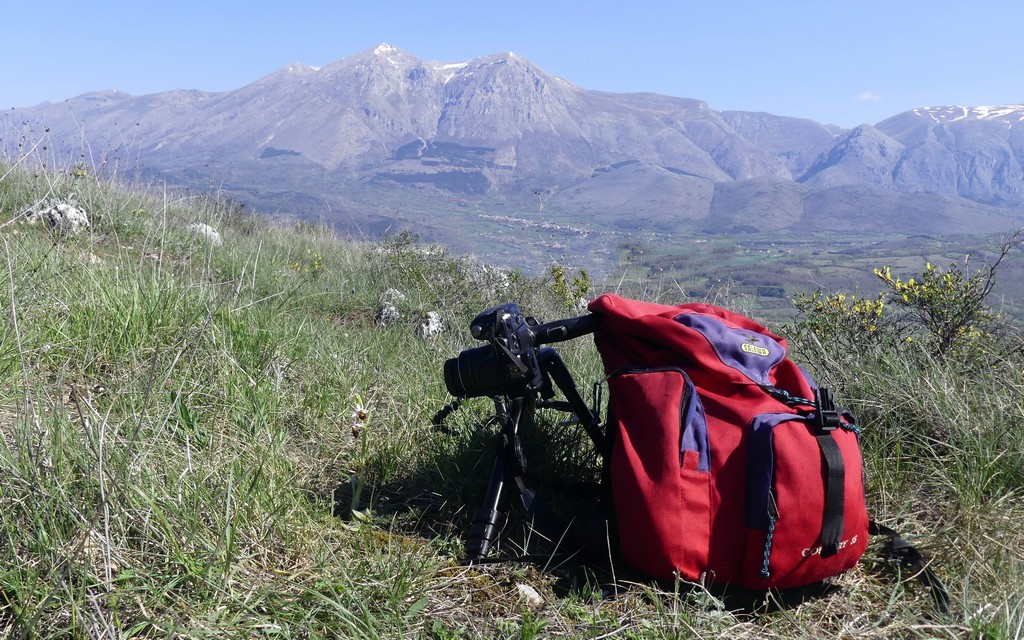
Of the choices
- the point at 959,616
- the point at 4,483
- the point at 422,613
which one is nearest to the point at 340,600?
the point at 422,613

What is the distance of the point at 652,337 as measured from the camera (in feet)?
6.56

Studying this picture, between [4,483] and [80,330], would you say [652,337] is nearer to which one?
[4,483]

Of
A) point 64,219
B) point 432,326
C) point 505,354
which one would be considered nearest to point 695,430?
point 505,354

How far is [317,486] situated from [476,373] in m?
0.89

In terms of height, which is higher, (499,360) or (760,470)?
(499,360)

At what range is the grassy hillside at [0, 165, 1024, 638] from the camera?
1591mm

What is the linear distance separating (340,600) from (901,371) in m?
2.83

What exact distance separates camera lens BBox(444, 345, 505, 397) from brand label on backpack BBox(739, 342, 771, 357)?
0.75m

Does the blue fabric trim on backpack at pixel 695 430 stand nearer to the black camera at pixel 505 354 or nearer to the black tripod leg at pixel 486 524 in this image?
the black camera at pixel 505 354

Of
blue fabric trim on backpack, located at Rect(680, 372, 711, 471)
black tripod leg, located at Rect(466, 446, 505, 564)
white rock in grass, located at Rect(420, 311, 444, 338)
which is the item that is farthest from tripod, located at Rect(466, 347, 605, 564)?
white rock in grass, located at Rect(420, 311, 444, 338)

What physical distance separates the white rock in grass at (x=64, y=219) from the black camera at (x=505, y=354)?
3.48 m

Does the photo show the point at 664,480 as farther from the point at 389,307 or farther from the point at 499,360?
the point at 389,307

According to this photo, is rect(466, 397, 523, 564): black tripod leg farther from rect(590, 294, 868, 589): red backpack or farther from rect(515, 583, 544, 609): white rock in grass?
rect(590, 294, 868, 589): red backpack

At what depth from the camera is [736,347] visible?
1972 mm
